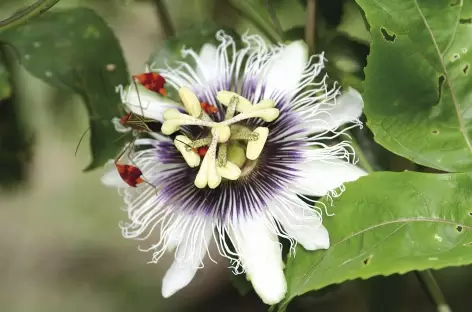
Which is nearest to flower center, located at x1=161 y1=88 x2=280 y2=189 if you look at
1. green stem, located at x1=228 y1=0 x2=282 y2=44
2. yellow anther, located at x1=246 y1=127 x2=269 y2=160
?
yellow anther, located at x1=246 y1=127 x2=269 y2=160

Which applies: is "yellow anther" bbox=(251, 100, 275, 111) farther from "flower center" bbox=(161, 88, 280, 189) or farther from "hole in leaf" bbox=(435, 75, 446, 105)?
"hole in leaf" bbox=(435, 75, 446, 105)

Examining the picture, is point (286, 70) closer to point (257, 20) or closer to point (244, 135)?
point (244, 135)

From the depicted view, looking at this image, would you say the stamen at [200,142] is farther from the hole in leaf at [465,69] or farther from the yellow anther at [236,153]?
the hole in leaf at [465,69]

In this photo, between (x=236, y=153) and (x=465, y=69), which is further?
(x=236, y=153)

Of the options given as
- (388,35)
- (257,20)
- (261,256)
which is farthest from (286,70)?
(257,20)

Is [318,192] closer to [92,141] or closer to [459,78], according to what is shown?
[459,78]

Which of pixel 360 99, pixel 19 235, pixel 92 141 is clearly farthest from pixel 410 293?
pixel 19 235
